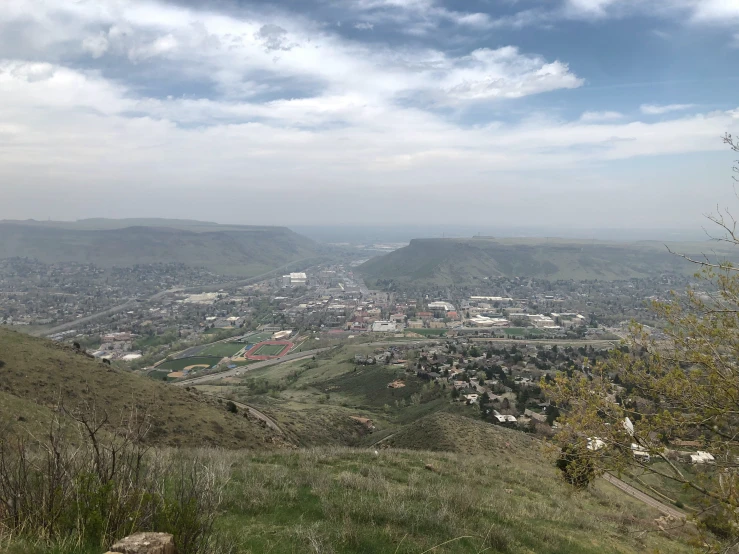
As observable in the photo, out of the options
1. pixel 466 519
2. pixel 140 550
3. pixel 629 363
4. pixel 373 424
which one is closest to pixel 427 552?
pixel 466 519

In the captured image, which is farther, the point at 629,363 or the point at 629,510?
the point at 629,510

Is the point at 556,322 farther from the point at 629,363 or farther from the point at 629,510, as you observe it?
the point at 629,363

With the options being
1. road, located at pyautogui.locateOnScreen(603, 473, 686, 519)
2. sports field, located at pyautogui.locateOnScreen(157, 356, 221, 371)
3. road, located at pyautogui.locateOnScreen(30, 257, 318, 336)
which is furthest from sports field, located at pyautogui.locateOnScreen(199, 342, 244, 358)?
road, located at pyautogui.locateOnScreen(603, 473, 686, 519)

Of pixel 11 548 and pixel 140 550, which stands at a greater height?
pixel 140 550

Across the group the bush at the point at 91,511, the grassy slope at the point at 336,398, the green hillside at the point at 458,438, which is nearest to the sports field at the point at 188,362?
the grassy slope at the point at 336,398

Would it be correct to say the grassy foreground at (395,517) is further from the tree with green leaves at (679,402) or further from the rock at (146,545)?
the rock at (146,545)

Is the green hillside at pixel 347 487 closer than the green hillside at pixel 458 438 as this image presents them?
Yes
